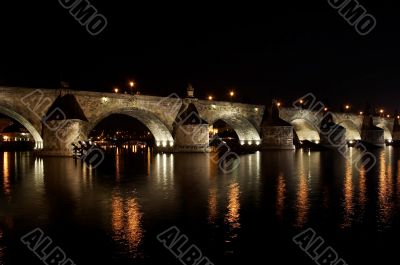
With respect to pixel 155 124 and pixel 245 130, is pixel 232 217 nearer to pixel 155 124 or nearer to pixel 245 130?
pixel 155 124

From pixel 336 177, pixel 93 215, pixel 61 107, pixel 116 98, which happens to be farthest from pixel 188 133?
pixel 93 215

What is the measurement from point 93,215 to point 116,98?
31.3 metres

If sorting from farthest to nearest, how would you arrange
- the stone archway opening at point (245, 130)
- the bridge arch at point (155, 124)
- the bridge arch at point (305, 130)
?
the bridge arch at point (305, 130)
the stone archway opening at point (245, 130)
the bridge arch at point (155, 124)

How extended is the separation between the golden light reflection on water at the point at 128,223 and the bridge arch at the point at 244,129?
4432 cm

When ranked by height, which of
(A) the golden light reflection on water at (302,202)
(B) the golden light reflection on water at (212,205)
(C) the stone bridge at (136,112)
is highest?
(C) the stone bridge at (136,112)

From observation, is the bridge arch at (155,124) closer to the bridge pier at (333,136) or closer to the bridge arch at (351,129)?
the bridge pier at (333,136)

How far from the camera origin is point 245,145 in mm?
58969

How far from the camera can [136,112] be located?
4462 centimetres

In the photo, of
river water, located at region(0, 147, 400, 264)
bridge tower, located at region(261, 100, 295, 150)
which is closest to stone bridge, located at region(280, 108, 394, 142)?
bridge tower, located at region(261, 100, 295, 150)

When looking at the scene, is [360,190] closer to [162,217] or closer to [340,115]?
[162,217]

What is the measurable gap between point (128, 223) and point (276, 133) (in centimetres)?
4712

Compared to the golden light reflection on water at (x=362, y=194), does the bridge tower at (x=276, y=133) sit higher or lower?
higher

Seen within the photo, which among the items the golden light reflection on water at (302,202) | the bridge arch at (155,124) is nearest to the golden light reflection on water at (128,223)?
the golden light reflection on water at (302,202)

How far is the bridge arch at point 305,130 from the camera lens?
236ft
